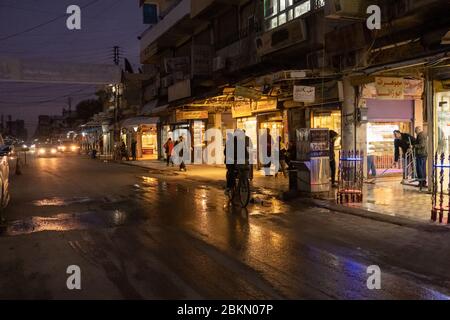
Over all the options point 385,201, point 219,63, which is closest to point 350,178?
point 385,201

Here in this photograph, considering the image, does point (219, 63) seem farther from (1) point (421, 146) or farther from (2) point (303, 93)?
(1) point (421, 146)

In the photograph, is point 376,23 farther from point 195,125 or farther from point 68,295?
point 195,125

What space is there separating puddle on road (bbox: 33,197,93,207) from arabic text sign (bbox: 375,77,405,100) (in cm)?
938

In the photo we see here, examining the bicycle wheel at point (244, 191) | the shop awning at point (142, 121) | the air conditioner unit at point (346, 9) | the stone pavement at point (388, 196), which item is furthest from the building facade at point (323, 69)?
the shop awning at point (142, 121)

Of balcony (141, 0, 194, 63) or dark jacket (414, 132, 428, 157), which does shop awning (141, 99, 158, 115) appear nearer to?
balcony (141, 0, 194, 63)

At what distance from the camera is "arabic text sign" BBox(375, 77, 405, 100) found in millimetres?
15323

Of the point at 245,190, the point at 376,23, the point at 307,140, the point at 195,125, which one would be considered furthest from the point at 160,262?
the point at 195,125

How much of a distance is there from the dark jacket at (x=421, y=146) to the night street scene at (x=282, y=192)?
0.06 m

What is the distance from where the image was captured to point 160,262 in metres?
7.17

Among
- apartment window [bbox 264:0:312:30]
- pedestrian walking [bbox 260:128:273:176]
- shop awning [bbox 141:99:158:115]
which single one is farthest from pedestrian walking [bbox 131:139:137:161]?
apartment window [bbox 264:0:312:30]

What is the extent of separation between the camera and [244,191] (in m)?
12.8

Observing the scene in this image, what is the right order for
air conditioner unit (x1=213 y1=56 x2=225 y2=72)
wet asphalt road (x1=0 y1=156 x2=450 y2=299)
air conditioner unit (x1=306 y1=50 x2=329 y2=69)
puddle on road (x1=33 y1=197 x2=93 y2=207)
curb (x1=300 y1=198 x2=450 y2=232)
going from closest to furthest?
wet asphalt road (x1=0 y1=156 x2=450 y2=299) < curb (x1=300 y1=198 x2=450 y2=232) < puddle on road (x1=33 y1=197 x2=93 y2=207) < air conditioner unit (x1=306 y1=50 x2=329 y2=69) < air conditioner unit (x1=213 y1=56 x2=225 y2=72)

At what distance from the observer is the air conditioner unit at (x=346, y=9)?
14242 millimetres

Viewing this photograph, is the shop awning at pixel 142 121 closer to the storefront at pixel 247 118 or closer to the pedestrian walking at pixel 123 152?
the pedestrian walking at pixel 123 152
